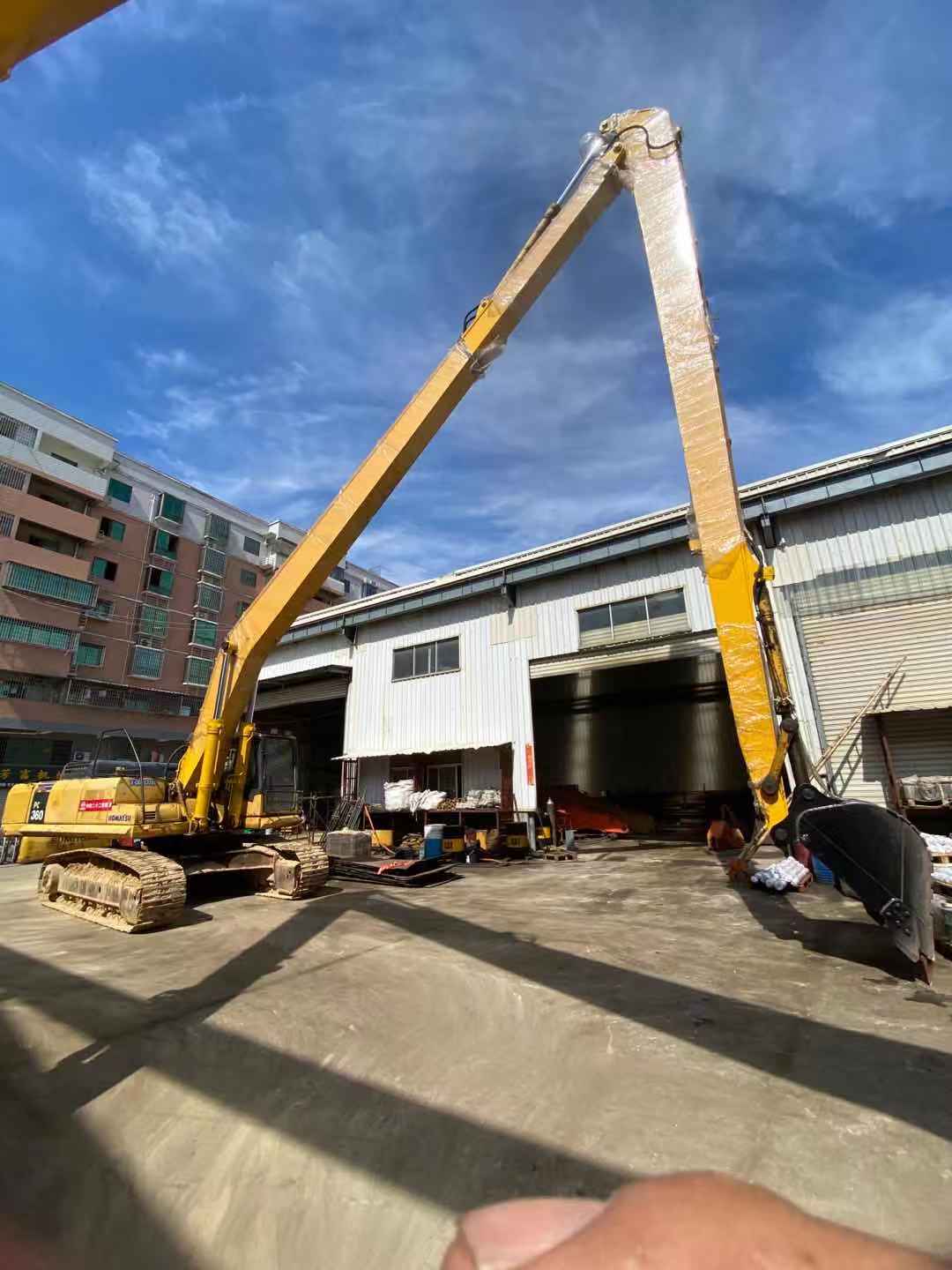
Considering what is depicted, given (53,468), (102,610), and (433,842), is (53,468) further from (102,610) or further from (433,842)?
(433,842)

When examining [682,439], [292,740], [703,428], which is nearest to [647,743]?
[292,740]

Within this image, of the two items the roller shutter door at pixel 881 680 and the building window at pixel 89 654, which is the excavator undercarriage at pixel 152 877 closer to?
the roller shutter door at pixel 881 680

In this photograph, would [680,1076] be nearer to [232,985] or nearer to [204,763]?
[232,985]

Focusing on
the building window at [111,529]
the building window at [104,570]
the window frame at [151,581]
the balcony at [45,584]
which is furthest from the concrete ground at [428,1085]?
the building window at [111,529]

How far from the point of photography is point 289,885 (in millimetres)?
9094

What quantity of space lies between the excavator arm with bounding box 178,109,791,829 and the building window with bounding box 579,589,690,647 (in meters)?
8.32

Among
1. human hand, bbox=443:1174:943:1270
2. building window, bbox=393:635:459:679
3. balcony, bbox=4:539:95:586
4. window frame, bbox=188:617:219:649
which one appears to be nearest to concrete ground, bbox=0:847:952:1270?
human hand, bbox=443:1174:943:1270

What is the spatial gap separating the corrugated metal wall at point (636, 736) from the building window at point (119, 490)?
3439 centimetres

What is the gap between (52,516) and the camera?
3650 cm

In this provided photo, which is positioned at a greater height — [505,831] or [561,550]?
[561,550]

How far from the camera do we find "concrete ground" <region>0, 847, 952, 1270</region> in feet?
8.70

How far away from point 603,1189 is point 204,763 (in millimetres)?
8057

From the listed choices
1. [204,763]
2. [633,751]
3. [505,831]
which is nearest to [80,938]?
[204,763]

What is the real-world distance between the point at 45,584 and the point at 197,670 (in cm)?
1074
